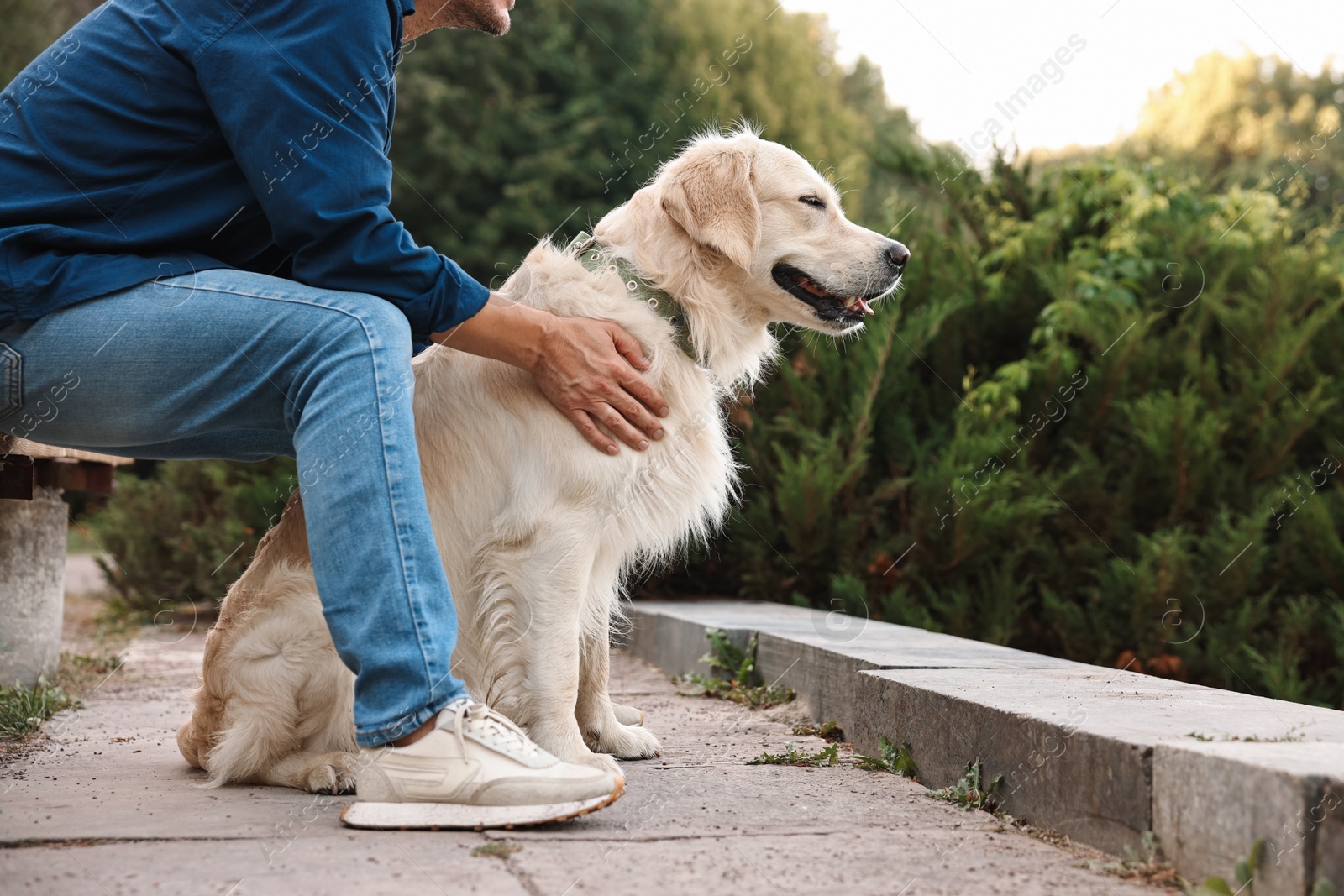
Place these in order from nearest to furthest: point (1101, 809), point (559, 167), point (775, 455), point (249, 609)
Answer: point (1101, 809), point (249, 609), point (775, 455), point (559, 167)

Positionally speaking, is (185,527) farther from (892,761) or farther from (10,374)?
(892,761)

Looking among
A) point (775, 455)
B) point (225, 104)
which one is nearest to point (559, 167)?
point (775, 455)

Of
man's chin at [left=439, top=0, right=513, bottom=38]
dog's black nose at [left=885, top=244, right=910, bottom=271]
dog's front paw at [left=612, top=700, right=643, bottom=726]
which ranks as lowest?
dog's front paw at [left=612, top=700, right=643, bottom=726]

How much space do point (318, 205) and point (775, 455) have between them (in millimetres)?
3662

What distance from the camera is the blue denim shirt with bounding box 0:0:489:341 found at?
2.38m

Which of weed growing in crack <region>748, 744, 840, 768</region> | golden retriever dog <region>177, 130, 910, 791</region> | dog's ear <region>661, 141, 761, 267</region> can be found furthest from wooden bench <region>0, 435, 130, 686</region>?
weed growing in crack <region>748, 744, 840, 768</region>

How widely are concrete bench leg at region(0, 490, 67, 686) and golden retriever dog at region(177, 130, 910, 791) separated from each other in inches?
58.1

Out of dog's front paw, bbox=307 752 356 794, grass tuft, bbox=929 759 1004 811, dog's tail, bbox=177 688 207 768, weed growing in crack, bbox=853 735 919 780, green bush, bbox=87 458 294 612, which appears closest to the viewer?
grass tuft, bbox=929 759 1004 811

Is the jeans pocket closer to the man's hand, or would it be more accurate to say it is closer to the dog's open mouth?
the man's hand

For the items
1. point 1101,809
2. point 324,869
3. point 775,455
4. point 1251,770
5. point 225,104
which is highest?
point 225,104

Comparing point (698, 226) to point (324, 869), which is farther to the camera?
point (698, 226)

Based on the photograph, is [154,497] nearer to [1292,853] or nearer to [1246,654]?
[1246,654]

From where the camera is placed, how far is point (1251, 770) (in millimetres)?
1847

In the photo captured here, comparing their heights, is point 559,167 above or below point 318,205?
above
